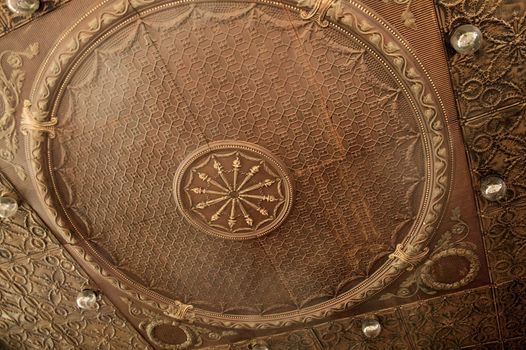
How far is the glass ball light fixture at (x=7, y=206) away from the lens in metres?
3.07

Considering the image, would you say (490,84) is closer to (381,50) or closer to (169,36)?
(381,50)

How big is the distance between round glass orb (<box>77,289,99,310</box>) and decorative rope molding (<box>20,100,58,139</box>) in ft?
4.57

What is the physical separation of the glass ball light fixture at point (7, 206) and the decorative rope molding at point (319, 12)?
2.22 m

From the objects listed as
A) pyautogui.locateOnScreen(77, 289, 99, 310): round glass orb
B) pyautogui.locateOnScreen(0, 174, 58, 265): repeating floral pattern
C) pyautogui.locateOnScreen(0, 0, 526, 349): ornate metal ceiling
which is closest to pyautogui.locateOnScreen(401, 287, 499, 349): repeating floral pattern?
pyautogui.locateOnScreen(0, 0, 526, 349): ornate metal ceiling

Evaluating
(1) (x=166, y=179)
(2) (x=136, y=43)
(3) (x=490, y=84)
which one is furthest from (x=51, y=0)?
(3) (x=490, y=84)

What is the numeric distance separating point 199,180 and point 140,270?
3.16ft

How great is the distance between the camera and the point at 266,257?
11.3 ft

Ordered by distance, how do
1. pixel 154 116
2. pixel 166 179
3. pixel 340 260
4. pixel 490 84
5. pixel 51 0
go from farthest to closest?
pixel 340 260
pixel 166 179
pixel 154 116
pixel 490 84
pixel 51 0

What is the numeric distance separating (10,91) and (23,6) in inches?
21.1

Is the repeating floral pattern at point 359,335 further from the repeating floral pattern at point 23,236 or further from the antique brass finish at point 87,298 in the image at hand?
the repeating floral pattern at point 23,236

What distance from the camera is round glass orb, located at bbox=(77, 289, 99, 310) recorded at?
356 centimetres

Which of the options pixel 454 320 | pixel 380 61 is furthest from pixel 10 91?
pixel 454 320

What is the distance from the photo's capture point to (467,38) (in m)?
2.41

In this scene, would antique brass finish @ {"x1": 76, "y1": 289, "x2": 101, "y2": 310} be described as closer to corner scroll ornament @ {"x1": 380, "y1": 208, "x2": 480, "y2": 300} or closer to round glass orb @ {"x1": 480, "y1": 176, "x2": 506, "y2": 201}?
corner scroll ornament @ {"x1": 380, "y1": 208, "x2": 480, "y2": 300}
